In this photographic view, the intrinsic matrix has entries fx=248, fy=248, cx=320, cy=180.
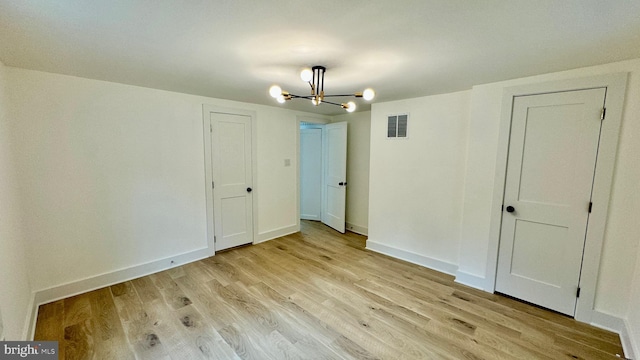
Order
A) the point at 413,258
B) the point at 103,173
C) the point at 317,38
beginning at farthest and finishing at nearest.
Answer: the point at 413,258 → the point at 103,173 → the point at 317,38

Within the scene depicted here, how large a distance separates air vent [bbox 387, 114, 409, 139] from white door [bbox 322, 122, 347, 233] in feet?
3.62

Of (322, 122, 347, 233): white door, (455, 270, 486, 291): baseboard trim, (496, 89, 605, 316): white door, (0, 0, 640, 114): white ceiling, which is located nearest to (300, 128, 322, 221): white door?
(322, 122, 347, 233): white door

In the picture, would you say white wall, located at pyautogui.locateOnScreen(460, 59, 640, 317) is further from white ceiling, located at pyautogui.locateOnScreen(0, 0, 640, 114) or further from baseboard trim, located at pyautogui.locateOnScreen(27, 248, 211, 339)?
baseboard trim, located at pyautogui.locateOnScreen(27, 248, 211, 339)

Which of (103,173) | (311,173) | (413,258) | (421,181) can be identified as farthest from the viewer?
(311,173)

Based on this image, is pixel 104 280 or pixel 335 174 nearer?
pixel 104 280

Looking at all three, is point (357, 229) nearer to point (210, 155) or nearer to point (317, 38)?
point (210, 155)

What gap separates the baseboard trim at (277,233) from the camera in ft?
14.0

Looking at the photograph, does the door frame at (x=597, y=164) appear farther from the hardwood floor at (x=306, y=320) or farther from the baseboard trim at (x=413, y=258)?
the baseboard trim at (x=413, y=258)

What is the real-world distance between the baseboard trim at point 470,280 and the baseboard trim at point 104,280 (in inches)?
134

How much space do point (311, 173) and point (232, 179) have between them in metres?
2.06

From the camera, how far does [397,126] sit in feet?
11.7

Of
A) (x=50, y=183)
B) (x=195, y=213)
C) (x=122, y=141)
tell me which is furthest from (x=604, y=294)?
(x=50, y=183)

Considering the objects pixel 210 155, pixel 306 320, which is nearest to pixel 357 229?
pixel 306 320

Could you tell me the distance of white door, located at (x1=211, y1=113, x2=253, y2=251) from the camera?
3646 millimetres
